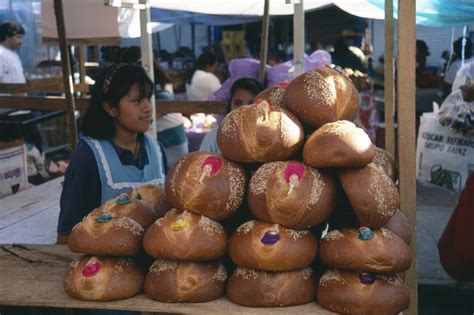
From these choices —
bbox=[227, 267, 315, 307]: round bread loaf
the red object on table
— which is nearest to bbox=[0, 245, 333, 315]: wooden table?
bbox=[227, 267, 315, 307]: round bread loaf

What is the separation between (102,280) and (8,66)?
692 centimetres

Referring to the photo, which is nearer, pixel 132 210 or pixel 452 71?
pixel 132 210

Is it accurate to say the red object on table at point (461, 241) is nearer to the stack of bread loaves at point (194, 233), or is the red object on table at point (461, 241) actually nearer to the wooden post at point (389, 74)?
the wooden post at point (389, 74)

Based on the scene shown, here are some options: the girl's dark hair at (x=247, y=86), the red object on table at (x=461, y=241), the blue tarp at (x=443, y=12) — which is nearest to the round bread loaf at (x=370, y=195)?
the girl's dark hair at (x=247, y=86)

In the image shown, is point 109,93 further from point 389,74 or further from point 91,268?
point 389,74

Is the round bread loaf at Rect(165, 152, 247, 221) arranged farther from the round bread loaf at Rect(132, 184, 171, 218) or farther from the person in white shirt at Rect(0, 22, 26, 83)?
the person in white shirt at Rect(0, 22, 26, 83)

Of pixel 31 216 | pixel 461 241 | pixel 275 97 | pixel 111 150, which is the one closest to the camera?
pixel 275 97

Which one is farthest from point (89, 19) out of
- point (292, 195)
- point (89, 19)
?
point (292, 195)

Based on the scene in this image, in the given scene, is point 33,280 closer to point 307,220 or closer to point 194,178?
point 194,178

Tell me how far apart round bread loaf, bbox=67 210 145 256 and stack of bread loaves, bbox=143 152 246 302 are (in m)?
0.06

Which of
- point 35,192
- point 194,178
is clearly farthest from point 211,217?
point 35,192

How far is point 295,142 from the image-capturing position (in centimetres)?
183

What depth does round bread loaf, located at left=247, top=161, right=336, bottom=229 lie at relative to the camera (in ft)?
5.70

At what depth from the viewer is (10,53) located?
8.09 m
